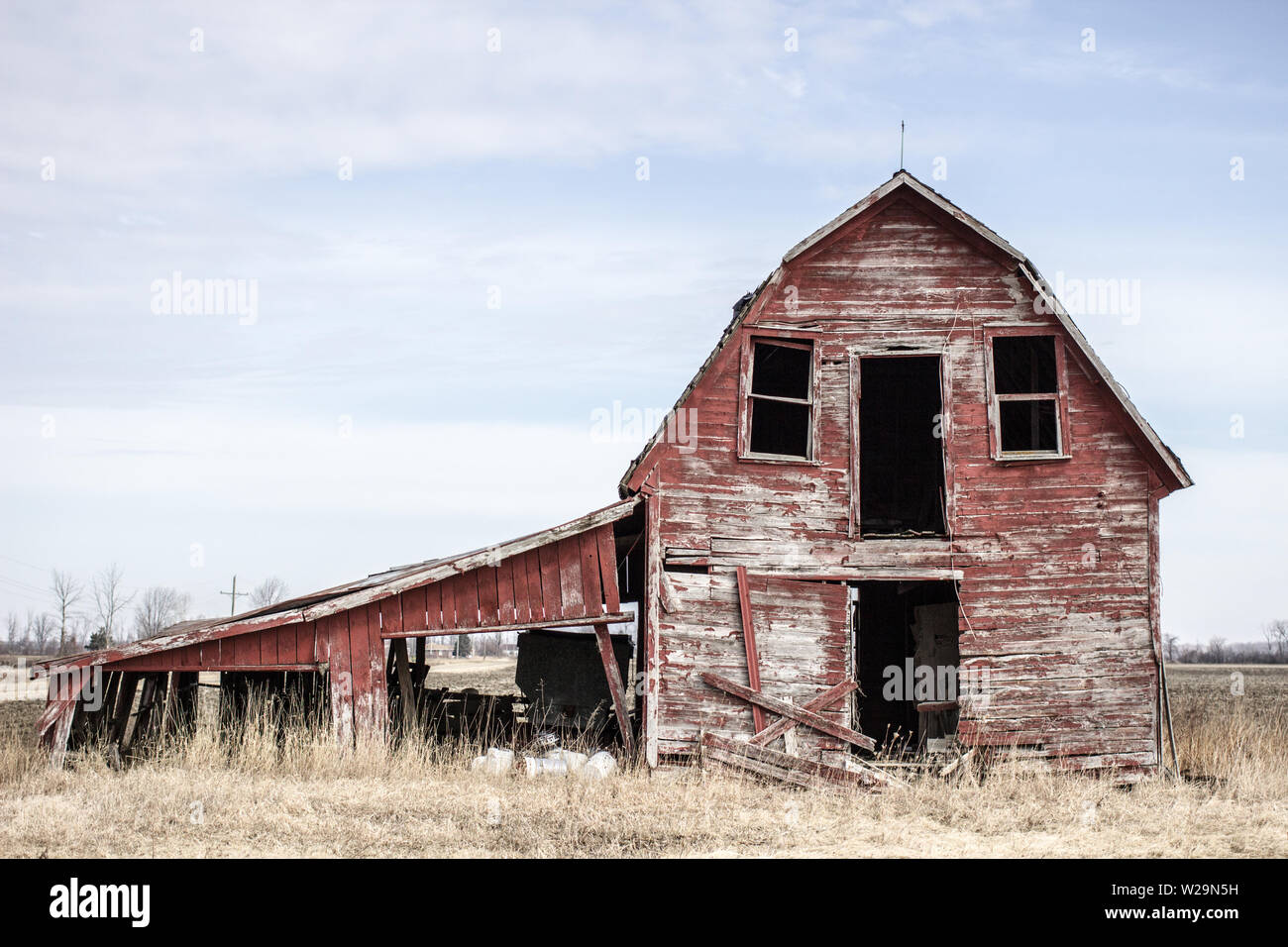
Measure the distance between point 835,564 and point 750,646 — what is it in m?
1.50

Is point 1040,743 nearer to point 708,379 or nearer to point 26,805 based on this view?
point 708,379

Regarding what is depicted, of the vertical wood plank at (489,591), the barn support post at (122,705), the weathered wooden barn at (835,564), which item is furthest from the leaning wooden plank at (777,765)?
the barn support post at (122,705)

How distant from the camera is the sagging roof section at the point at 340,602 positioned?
1230 cm

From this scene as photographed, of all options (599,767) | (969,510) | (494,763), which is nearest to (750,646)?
(599,767)

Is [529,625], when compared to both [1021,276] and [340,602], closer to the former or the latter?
[340,602]

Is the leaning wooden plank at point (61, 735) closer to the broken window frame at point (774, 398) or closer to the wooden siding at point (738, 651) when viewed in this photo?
the wooden siding at point (738, 651)

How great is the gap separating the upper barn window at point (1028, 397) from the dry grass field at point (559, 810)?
4.18m

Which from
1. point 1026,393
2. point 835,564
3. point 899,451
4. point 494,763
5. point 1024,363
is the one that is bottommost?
point 494,763

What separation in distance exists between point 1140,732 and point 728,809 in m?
5.67

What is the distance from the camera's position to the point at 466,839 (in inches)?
360

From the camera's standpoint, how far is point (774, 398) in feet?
43.6

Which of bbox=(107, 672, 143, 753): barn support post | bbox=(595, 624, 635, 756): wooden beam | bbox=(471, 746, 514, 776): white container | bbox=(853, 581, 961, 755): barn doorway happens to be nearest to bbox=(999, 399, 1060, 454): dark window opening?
bbox=(853, 581, 961, 755): barn doorway

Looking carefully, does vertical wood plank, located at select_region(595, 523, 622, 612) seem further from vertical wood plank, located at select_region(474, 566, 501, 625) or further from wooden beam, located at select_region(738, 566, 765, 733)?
wooden beam, located at select_region(738, 566, 765, 733)
